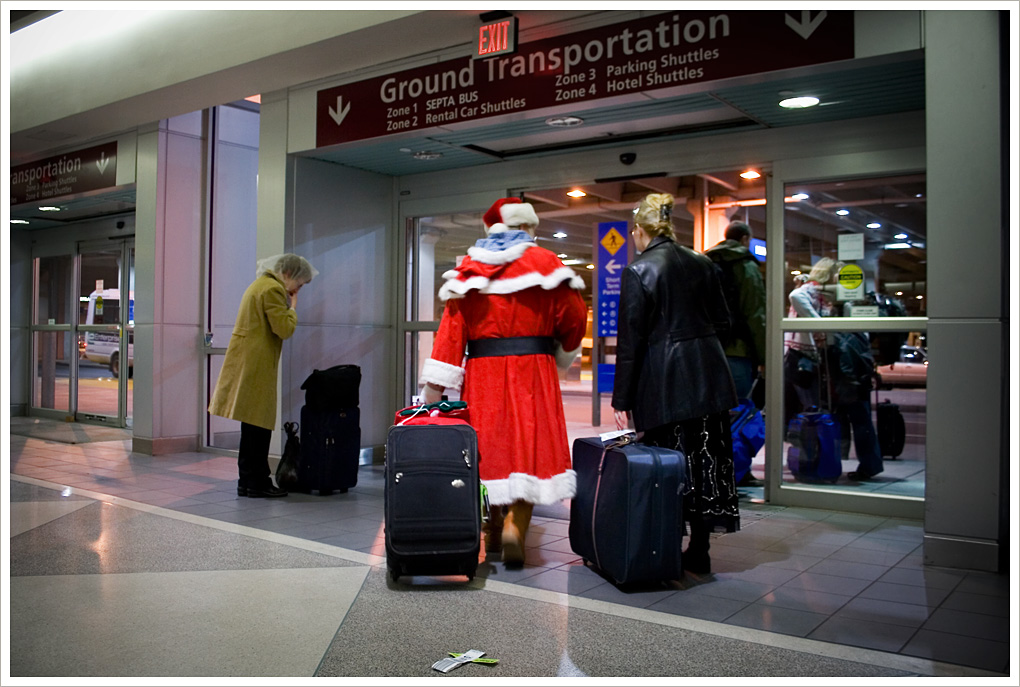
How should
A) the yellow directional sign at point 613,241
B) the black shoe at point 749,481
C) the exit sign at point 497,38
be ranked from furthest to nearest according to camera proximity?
the yellow directional sign at point 613,241 → the black shoe at point 749,481 → the exit sign at point 497,38

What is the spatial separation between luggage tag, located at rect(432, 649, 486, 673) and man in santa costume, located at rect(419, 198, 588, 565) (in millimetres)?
1280

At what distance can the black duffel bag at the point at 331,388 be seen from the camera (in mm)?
6469


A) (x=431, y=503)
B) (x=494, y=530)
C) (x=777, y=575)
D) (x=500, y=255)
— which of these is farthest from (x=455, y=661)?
(x=500, y=255)

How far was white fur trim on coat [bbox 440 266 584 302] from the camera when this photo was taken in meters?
4.34

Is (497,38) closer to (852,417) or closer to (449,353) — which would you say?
(449,353)

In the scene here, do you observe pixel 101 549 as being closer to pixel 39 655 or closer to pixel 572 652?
pixel 39 655

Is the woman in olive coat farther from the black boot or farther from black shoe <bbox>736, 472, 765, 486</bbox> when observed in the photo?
black shoe <bbox>736, 472, 765, 486</bbox>

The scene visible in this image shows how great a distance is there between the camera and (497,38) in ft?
18.0

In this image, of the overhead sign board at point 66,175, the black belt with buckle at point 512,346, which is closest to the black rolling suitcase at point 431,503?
the black belt with buckle at point 512,346

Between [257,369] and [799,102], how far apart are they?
4.07 metres

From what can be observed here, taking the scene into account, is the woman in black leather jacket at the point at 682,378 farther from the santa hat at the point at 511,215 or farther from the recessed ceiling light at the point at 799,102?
the recessed ceiling light at the point at 799,102

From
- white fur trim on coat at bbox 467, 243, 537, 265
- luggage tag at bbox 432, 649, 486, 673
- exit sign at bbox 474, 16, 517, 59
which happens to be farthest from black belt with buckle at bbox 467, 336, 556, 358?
exit sign at bbox 474, 16, 517, 59

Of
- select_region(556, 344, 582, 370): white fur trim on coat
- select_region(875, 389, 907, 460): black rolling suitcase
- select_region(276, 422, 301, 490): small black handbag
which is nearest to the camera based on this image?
select_region(556, 344, 582, 370): white fur trim on coat

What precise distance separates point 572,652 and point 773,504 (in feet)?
11.5
